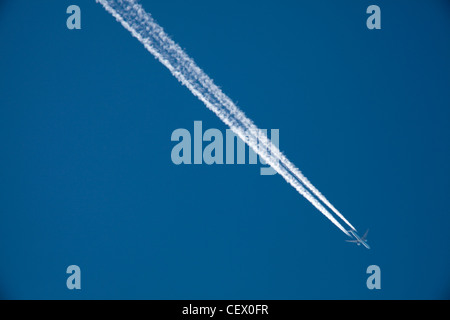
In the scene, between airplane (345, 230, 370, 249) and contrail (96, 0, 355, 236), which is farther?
airplane (345, 230, 370, 249)

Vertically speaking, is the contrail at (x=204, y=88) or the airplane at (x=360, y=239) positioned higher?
the contrail at (x=204, y=88)

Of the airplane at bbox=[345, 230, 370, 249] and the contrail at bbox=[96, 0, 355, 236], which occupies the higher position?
the contrail at bbox=[96, 0, 355, 236]

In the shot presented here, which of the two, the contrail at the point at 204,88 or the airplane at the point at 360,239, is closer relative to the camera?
the contrail at the point at 204,88

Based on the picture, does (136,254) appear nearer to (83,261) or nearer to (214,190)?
(83,261)

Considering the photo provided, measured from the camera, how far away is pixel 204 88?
5.70 m

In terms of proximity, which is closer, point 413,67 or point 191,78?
point 191,78

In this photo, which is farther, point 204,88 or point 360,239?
point 360,239

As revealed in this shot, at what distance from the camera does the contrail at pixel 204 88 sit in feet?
18.4

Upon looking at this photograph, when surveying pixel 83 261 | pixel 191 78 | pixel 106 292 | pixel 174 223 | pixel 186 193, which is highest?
pixel 191 78

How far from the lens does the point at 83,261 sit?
5.93 meters

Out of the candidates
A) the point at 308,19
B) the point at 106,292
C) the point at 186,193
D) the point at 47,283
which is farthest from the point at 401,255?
the point at 47,283

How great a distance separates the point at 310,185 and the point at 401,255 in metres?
2.26

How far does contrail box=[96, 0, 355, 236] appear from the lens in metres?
5.61

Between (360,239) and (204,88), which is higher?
(204,88)
